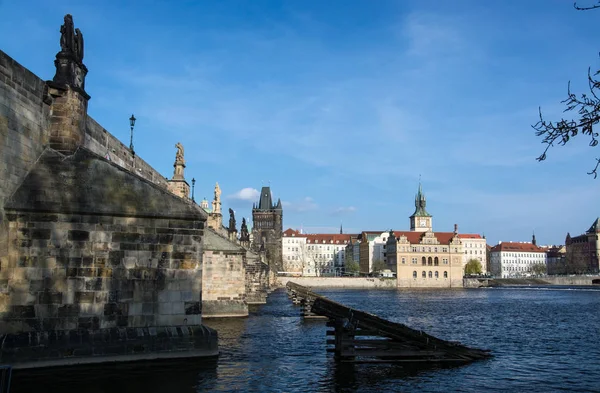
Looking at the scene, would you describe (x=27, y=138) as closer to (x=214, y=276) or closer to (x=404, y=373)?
(x=404, y=373)

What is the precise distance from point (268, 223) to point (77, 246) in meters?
166

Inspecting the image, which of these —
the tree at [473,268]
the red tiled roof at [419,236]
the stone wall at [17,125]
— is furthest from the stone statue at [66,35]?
the tree at [473,268]

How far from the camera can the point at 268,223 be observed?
18125 centimetres

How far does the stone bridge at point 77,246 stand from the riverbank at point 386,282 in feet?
374

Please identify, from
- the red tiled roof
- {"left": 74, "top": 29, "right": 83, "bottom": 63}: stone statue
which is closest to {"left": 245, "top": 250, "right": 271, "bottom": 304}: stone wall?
{"left": 74, "top": 29, "right": 83, "bottom": 63}: stone statue

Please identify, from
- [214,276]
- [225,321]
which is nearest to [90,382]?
[225,321]

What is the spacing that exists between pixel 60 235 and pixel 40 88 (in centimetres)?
430

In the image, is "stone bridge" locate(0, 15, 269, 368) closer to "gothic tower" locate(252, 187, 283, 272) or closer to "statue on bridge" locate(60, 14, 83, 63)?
"statue on bridge" locate(60, 14, 83, 63)

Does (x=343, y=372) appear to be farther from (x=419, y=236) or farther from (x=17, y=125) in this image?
(x=419, y=236)

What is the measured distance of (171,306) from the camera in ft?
52.3

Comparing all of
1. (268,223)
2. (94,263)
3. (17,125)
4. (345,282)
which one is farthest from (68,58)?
(268,223)

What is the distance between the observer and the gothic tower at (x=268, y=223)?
573 feet

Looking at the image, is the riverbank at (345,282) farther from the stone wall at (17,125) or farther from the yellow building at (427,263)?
the stone wall at (17,125)

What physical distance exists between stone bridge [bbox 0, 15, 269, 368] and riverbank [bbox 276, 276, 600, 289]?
11406cm
